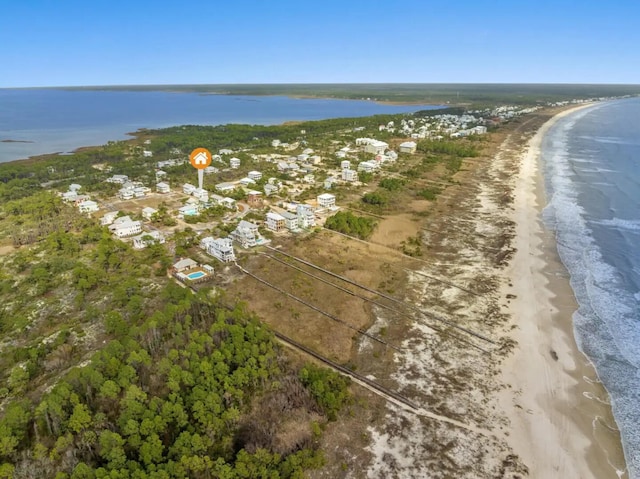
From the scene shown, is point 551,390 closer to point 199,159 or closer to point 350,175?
point 350,175

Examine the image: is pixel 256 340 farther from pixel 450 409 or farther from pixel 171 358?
pixel 450 409

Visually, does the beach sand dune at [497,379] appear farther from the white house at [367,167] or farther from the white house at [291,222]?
the white house at [367,167]

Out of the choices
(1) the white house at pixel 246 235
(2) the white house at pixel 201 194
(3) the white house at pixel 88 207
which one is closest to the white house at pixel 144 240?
(1) the white house at pixel 246 235

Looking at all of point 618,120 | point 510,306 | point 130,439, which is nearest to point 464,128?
point 618,120

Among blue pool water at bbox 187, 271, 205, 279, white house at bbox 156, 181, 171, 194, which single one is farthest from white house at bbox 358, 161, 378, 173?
blue pool water at bbox 187, 271, 205, 279

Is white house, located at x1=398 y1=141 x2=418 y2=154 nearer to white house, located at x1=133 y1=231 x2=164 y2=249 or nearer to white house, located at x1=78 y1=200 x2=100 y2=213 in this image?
white house, located at x1=78 y1=200 x2=100 y2=213

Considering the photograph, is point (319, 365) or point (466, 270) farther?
point (466, 270)
